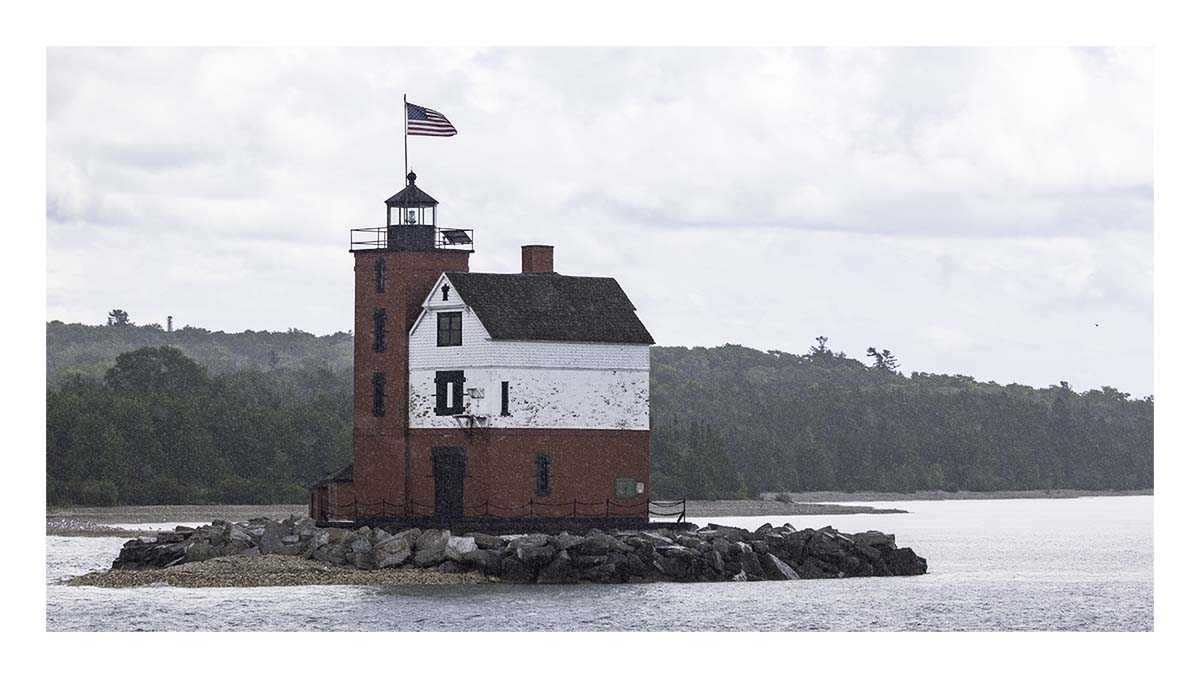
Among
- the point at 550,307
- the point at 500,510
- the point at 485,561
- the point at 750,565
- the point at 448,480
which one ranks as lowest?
the point at 750,565

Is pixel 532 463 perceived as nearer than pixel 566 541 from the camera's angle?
No

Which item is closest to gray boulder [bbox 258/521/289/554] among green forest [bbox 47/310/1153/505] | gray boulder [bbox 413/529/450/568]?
gray boulder [bbox 413/529/450/568]

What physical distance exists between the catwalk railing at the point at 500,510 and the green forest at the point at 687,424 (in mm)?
35156

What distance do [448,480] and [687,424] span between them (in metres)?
68.3

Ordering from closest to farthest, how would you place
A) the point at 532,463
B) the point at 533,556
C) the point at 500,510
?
the point at 533,556
the point at 500,510
the point at 532,463

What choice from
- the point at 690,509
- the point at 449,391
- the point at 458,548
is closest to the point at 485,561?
the point at 458,548

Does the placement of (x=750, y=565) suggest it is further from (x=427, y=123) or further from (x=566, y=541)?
(x=427, y=123)

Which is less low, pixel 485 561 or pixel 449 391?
pixel 449 391

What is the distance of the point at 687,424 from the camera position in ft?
388

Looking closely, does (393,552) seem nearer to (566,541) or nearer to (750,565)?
(566,541)

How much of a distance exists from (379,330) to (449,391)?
244 centimetres

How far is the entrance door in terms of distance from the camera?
165ft

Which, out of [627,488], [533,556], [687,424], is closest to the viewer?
[533,556]

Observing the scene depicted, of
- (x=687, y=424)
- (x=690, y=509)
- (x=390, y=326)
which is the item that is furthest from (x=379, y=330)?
(x=687, y=424)
